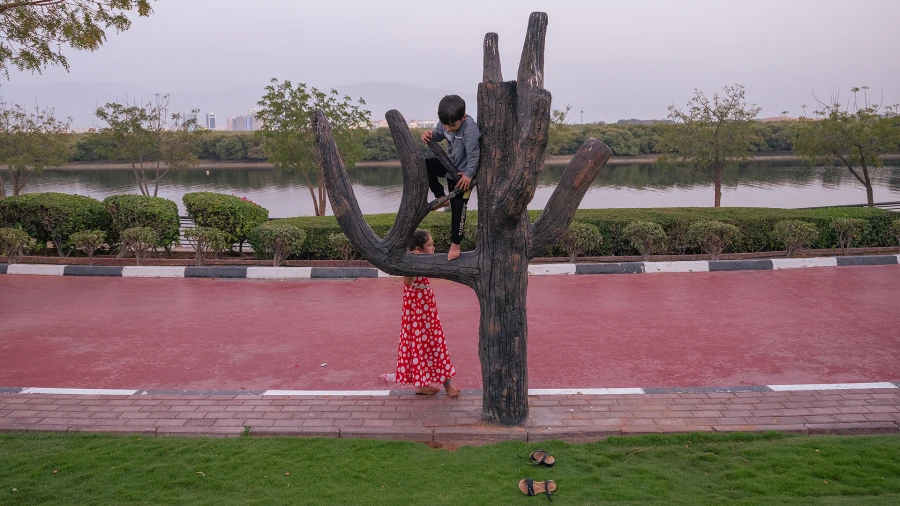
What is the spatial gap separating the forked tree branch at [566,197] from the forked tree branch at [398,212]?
1.73 ft

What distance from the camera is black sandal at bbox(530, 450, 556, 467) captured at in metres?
4.59

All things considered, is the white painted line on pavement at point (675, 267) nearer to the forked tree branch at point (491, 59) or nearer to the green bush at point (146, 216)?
the forked tree branch at point (491, 59)

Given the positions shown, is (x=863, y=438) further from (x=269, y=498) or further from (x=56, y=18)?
(x=56, y=18)

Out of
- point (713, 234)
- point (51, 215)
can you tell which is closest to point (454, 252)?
point (713, 234)

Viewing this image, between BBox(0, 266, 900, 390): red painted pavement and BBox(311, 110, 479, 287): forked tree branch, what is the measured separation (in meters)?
1.66

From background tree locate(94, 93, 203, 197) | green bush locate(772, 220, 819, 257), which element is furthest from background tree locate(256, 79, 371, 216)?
green bush locate(772, 220, 819, 257)

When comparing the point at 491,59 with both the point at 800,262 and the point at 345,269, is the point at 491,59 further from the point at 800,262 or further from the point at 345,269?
the point at 800,262

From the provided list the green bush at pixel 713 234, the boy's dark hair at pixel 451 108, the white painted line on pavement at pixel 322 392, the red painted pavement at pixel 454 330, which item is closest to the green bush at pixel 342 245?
the red painted pavement at pixel 454 330

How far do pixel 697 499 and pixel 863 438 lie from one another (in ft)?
5.51

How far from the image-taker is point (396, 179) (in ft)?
140

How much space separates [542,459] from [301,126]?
14002 millimetres

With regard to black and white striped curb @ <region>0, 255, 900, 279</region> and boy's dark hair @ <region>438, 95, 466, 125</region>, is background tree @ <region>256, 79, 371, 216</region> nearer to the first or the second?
black and white striped curb @ <region>0, 255, 900, 279</region>

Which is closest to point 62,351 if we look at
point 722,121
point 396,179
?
point 722,121

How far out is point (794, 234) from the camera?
1189 centimetres
